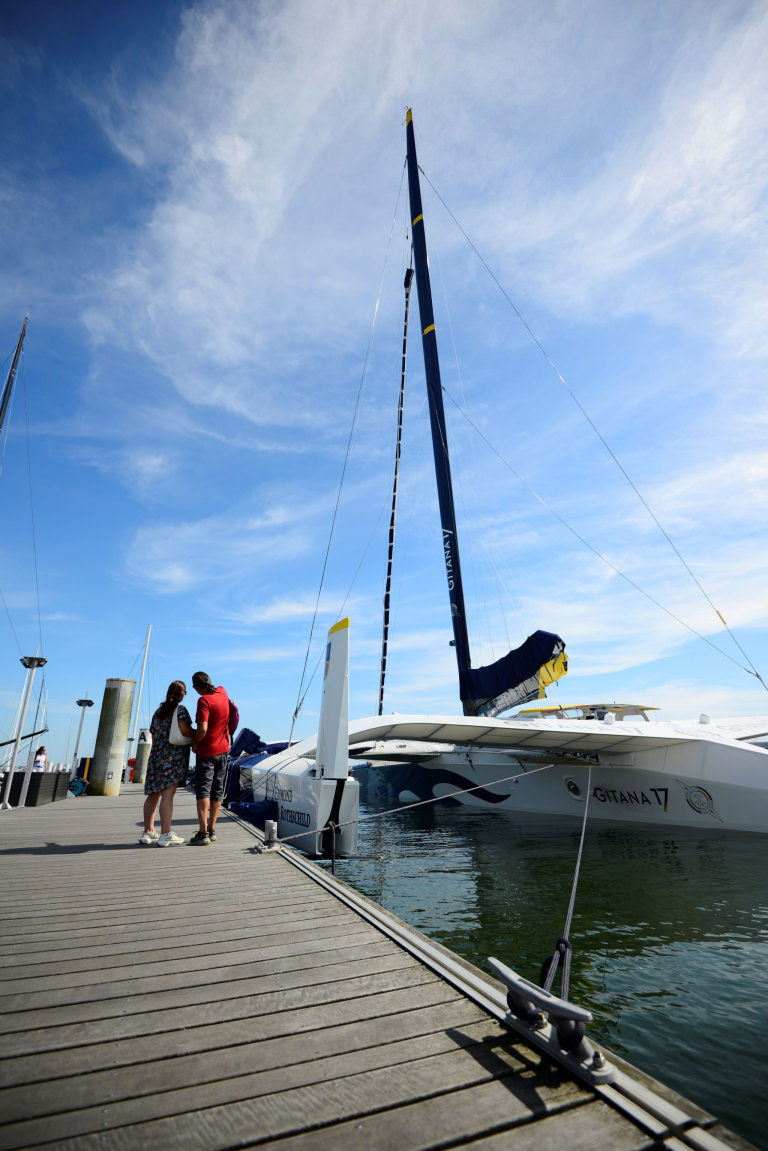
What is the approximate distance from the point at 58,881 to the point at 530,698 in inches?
394

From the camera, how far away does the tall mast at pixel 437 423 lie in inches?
613

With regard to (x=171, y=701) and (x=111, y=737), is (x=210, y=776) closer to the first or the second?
(x=171, y=701)

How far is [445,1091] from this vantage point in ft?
6.27

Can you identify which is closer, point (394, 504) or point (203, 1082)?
point (203, 1082)

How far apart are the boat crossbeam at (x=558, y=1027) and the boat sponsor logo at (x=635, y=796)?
11989mm

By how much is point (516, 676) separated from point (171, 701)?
328 inches

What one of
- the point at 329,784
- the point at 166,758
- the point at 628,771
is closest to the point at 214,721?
the point at 166,758

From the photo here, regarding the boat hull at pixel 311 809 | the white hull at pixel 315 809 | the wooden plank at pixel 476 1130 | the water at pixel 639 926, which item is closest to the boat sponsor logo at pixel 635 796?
the water at pixel 639 926

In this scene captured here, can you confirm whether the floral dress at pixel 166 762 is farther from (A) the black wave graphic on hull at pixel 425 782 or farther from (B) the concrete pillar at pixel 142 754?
(B) the concrete pillar at pixel 142 754

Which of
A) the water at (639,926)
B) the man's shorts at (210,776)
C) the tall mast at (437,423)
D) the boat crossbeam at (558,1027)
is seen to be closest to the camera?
the boat crossbeam at (558,1027)

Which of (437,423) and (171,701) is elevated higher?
(437,423)

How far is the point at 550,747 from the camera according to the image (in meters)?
12.2

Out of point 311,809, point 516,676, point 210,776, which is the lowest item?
point 311,809

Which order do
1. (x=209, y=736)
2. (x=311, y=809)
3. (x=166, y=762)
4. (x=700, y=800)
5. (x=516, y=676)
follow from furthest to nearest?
(x=516, y=676) → (x=700, y=800) → (x=311, y=809) → (x=209, y=736) → (x=166, y=762)
